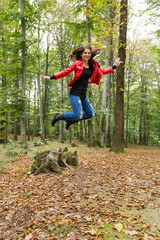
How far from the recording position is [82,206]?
3684 mm

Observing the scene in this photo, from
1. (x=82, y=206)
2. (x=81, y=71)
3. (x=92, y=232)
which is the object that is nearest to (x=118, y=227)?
(x=92, y=232)

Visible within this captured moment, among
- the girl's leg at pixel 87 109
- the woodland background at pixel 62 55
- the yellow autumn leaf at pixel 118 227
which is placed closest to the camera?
the yellow autumn leaf at pixel 118 227

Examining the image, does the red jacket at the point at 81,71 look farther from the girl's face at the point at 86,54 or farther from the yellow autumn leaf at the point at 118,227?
the yellow autumn leaf at the point at 118,227

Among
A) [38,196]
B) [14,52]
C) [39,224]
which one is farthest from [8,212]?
[14,52]

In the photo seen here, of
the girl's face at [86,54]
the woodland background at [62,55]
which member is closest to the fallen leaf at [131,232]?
the girl's face at [86,54]

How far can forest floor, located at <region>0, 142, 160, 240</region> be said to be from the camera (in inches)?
117

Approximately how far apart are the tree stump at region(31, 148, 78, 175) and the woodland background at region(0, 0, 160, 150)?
13.9 ft

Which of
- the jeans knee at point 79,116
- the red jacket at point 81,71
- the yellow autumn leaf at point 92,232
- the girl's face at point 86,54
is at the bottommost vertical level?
the yellow autumn leaf at point 92,232

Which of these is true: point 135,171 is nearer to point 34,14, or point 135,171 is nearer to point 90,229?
point 90,229

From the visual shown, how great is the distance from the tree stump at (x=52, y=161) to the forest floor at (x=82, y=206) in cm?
28

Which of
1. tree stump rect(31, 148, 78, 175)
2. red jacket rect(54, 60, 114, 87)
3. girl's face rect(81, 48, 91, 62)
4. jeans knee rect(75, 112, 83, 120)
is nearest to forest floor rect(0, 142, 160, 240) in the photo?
tree stump rect(31, 148, 78, 175)

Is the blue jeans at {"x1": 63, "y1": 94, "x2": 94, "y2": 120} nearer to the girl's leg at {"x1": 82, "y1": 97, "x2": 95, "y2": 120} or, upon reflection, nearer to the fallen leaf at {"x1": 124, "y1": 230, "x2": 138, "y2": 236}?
the girl's leg at {"x1": 82, "y1": 97, "x2": 95, "y2": 120}

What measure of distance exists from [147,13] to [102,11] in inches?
145

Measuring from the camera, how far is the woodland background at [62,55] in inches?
394
